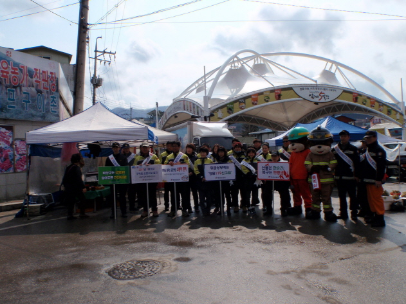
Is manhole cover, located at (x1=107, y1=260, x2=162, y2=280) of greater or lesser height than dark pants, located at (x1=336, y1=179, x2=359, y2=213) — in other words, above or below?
below

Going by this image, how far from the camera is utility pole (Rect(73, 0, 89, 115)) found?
12477 millimetres

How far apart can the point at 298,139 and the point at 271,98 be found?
67.3 feet

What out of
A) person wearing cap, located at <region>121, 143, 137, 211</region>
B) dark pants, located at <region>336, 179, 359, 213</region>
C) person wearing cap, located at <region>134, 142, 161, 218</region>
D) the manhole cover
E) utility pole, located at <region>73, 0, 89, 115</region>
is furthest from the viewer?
utility pole, located at <region>73, 0, 89, 115</region>

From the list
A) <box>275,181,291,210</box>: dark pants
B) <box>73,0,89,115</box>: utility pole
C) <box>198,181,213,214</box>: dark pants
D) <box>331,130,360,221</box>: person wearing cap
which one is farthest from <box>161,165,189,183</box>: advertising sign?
<box>73,0,89,115</box>: utility pole

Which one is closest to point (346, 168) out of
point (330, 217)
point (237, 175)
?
point (330, 217)

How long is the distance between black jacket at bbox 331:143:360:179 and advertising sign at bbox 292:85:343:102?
70.6 feet

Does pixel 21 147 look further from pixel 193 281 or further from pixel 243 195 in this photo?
pixel 193 281

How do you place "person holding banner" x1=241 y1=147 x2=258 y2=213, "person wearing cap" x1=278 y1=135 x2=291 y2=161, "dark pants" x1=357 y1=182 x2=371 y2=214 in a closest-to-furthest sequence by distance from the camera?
"dark pants" x1=357 y1=182 x2=371 y2=214 → "person holding banner" x1=241 y1=147 x2=258 y2=213 → "person wearing cap" x1=278 y1=135 x2=291 y2=161

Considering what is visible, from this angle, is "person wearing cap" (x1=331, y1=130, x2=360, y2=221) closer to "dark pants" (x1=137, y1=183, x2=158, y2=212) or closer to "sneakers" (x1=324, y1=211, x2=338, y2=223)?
"sneakers" (x1=324, y1=211, x2=338, y2=223)

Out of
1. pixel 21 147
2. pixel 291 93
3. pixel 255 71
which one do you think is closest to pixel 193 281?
pixel 21 147

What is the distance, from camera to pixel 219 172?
8.37 metres

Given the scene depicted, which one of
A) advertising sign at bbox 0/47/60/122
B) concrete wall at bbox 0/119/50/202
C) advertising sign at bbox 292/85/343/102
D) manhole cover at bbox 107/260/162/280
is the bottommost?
manhole cover at bbox 107/260/162/280

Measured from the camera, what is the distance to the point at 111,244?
6102 mm

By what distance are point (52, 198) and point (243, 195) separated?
5.96 meters
